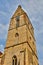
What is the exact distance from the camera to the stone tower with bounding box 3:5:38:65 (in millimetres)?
24339

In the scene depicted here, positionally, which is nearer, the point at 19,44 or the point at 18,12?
the point at 19,44

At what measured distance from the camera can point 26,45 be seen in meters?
25.2

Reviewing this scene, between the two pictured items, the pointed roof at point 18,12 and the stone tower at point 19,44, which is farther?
the pointed roof at point 18,12

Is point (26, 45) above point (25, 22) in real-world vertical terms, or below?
below

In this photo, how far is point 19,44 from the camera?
85.7ft

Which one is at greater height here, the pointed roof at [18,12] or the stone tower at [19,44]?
the pointed roof at [18,12]

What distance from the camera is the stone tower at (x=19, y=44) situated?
2434cm

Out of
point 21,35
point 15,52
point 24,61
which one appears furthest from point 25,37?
point 24,61

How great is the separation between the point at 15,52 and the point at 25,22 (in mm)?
5825

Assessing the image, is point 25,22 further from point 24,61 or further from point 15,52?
point 24,61

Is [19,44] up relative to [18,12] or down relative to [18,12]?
down

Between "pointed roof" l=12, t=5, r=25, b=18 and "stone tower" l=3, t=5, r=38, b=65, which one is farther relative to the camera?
"pointed roof" l=12, t=5, r=25, b=18

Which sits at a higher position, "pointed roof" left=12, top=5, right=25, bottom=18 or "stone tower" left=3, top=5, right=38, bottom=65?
"pointed roof" left=12, top=5, right=25, bottom=18

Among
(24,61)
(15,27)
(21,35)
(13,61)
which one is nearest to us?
(24,61)
